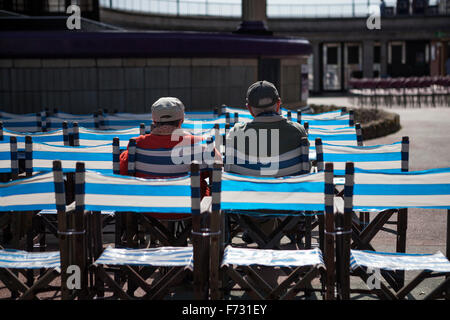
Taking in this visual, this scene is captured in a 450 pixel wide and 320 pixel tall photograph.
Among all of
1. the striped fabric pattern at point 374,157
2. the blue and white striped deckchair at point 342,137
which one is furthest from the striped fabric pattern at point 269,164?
the blue and white striped deckchair at point 342,137

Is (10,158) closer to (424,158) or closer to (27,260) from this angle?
(27,260)

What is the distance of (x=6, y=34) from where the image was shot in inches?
545

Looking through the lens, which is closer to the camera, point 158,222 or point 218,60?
point 158,222

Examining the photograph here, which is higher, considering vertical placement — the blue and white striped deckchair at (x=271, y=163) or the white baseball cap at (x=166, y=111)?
the white baseball cap at (x=166, y=111)

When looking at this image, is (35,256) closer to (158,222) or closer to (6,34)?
(158,222)

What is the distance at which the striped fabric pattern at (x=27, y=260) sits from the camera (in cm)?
483

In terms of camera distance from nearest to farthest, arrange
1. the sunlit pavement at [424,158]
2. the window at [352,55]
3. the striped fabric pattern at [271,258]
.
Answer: the striped fabric pattern at [271,258], the sunlit pavement at [424,158], the window at [352,55]

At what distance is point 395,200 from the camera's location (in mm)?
4875

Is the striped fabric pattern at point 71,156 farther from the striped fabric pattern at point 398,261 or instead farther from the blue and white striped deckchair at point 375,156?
the striped fabric pattern at point 398,261

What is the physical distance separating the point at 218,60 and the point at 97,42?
2.90 metres

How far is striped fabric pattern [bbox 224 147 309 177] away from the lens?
571cm

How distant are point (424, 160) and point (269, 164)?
9150mm

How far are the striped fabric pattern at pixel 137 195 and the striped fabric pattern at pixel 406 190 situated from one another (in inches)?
47.3
